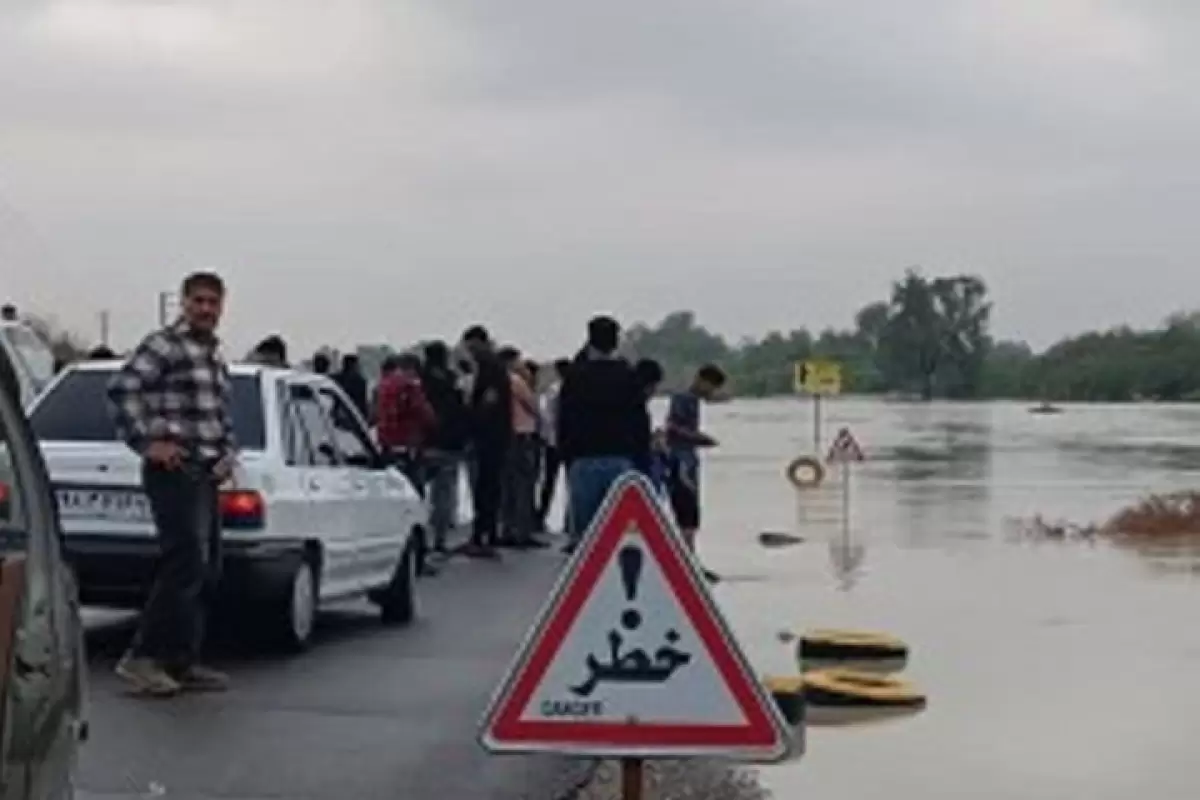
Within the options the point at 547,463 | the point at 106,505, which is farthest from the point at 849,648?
the point at 547,463

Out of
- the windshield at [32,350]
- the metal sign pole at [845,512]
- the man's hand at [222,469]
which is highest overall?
the windshield at [32,350]

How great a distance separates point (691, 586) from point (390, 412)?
531 inches

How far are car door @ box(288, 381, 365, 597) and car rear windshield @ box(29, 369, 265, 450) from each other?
27cm

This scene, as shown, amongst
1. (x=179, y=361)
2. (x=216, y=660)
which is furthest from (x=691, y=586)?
(x=216, y=660)

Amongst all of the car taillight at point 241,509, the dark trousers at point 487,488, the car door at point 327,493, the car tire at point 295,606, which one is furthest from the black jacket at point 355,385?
the car taillight at point 241,509

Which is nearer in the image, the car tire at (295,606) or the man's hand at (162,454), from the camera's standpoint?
the man's hand at (162,454)

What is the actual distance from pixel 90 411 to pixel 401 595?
304 centimetres

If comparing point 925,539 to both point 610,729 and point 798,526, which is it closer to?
point 798,526

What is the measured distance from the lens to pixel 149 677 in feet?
36.7

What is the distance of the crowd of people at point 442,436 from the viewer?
1088 cm

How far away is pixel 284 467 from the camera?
12.8 metres

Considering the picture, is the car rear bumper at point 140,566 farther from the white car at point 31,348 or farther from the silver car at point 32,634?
the white car at point 31,348

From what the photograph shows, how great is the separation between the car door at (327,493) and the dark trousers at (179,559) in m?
1.77

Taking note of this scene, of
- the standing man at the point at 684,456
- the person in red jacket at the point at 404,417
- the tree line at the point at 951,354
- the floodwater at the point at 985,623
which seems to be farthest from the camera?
the tree line at the point at 951,354
